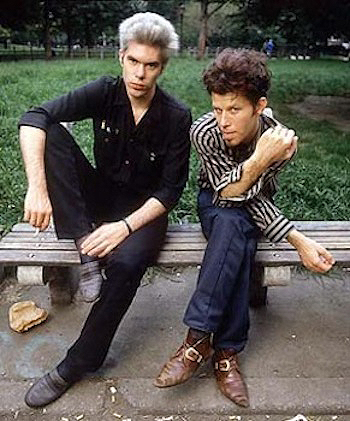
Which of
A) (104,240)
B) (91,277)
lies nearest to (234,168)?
(104,240)

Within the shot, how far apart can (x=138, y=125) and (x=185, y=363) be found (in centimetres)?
→ 105

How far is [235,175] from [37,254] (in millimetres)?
947

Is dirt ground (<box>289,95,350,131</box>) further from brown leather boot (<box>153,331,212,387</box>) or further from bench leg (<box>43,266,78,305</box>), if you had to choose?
brown leather boot (<box>153,331,212,387</box>)

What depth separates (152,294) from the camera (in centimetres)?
329

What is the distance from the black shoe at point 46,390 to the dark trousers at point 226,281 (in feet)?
1.95

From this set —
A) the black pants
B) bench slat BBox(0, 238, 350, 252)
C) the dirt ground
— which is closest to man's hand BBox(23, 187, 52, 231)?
the black pants

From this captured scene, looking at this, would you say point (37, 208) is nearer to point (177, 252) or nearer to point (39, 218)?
point (39, 218)

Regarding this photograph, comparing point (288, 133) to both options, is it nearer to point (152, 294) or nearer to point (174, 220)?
point (152, 294)

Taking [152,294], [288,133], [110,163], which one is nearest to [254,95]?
[288,133]

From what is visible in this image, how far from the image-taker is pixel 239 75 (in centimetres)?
230

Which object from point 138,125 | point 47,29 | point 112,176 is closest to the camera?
point 138,125

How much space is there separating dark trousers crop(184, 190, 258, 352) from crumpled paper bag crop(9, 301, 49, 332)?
0.93m

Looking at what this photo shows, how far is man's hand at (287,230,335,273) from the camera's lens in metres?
2.45

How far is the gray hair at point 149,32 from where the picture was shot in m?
2.42
